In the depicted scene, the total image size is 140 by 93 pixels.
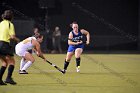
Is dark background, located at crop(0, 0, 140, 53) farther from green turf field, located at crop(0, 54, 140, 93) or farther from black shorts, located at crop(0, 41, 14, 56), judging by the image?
black shorts, located at crop(0, 41, 14, 56)

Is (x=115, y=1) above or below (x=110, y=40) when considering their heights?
above

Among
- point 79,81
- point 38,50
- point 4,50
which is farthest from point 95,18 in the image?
point 4,50

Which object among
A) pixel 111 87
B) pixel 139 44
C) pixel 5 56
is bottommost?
pixel 139 44

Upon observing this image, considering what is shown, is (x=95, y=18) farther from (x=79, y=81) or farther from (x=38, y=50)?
(x=79, y=81)

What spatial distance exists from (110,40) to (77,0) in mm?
3545

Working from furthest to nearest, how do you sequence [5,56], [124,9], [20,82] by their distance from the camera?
[124,9] → [20,82] → [5,56]

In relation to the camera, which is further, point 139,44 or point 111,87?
point 139,44

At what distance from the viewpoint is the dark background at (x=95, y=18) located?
34250mm

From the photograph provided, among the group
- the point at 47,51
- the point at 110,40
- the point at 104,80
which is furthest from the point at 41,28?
the point at 104,80

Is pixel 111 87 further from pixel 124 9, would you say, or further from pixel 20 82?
pixel 124 9

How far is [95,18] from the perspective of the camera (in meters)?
35.6

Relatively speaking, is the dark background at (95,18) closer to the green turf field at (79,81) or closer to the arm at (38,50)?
the green turf field at (79,81)

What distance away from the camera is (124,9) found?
36219mm

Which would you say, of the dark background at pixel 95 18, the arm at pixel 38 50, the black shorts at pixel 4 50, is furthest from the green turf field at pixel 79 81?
the dark background at pixel 95 18
